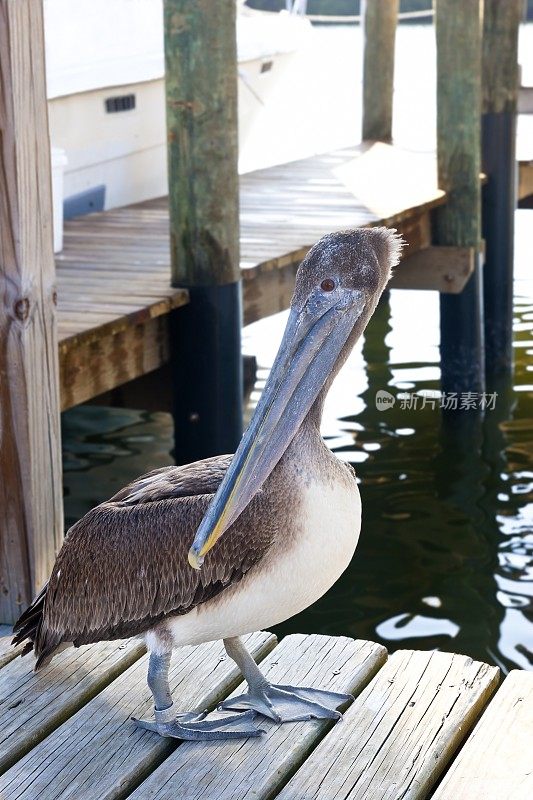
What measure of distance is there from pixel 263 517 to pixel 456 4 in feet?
16.4

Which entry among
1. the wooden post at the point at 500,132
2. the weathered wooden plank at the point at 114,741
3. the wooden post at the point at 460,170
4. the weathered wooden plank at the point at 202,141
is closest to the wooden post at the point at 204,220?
the weathered wooden plank at the point at 202,141

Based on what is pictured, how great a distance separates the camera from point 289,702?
239 cm

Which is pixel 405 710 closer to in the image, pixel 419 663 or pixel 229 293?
pixel 419 663

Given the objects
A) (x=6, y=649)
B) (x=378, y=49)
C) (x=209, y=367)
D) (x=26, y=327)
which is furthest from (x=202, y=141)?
(x=378, y=49)

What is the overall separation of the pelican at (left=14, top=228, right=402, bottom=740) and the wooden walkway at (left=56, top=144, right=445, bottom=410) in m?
1.89

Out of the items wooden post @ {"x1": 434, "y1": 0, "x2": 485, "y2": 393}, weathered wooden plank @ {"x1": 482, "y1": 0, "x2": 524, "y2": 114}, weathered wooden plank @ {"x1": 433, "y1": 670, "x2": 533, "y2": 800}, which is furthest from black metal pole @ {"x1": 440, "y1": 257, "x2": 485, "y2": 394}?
weathered wooden plank @ {"x1": 433, "y1": 670, "x2": 533, "y2": 800}

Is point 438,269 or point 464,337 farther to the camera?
point 464,337

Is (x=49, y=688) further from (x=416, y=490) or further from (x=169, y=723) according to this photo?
(x=416, y=490)

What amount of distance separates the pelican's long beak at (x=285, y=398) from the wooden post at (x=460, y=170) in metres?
A: 4.83

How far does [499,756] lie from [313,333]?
2.67 ft

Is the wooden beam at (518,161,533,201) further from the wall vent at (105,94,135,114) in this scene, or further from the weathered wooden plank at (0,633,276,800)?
the weathered wooden plank at (0,633,276,800)

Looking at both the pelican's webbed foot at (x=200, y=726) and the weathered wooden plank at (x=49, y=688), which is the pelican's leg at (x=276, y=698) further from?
the weathered wooden plank at (x=49, y=688)

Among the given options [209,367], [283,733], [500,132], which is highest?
[500,132]

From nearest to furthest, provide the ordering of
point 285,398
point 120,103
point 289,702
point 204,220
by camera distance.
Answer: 1. point 285,398
2. point 289,702
3. point 204,220
4. point 120,103
